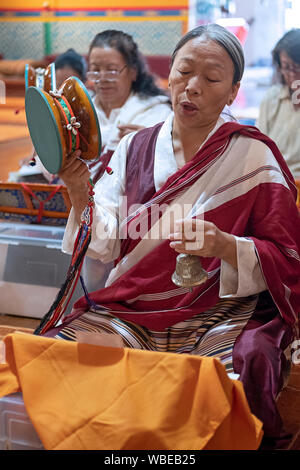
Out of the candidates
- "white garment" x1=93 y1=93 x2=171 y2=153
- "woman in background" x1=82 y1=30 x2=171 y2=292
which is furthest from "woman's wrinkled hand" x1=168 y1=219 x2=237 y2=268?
"white garment" x1=93 y1=93 x2=171 y2=153

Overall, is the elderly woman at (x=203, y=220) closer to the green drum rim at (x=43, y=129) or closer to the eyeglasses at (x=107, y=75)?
the green drum rim at (x=43, y=129)

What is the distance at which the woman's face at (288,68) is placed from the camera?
9.95 feet

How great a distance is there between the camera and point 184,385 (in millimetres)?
1354

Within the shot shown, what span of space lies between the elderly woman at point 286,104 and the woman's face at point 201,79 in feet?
4.79

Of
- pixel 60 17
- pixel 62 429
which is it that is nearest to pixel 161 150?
pixel 62 429

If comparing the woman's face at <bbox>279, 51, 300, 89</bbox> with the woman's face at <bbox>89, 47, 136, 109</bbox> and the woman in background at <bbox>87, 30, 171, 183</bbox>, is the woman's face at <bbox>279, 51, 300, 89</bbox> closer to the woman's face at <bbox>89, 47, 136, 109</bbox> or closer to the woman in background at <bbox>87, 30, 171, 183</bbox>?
the woman in background at <bbox>87, 30, 171, 183</bbox>

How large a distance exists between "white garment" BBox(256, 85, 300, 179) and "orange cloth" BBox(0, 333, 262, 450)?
201 cm

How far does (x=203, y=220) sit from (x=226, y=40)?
47cm

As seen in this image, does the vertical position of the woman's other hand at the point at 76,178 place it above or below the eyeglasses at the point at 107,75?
below

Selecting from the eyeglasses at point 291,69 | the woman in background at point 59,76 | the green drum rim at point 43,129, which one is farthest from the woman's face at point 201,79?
the eyeglasses at point 291,69

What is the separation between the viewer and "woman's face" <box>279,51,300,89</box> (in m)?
3.03

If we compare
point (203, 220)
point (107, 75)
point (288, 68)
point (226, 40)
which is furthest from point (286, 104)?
point (203, 220)

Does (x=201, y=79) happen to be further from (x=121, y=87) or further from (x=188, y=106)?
(x=121, y=87)
